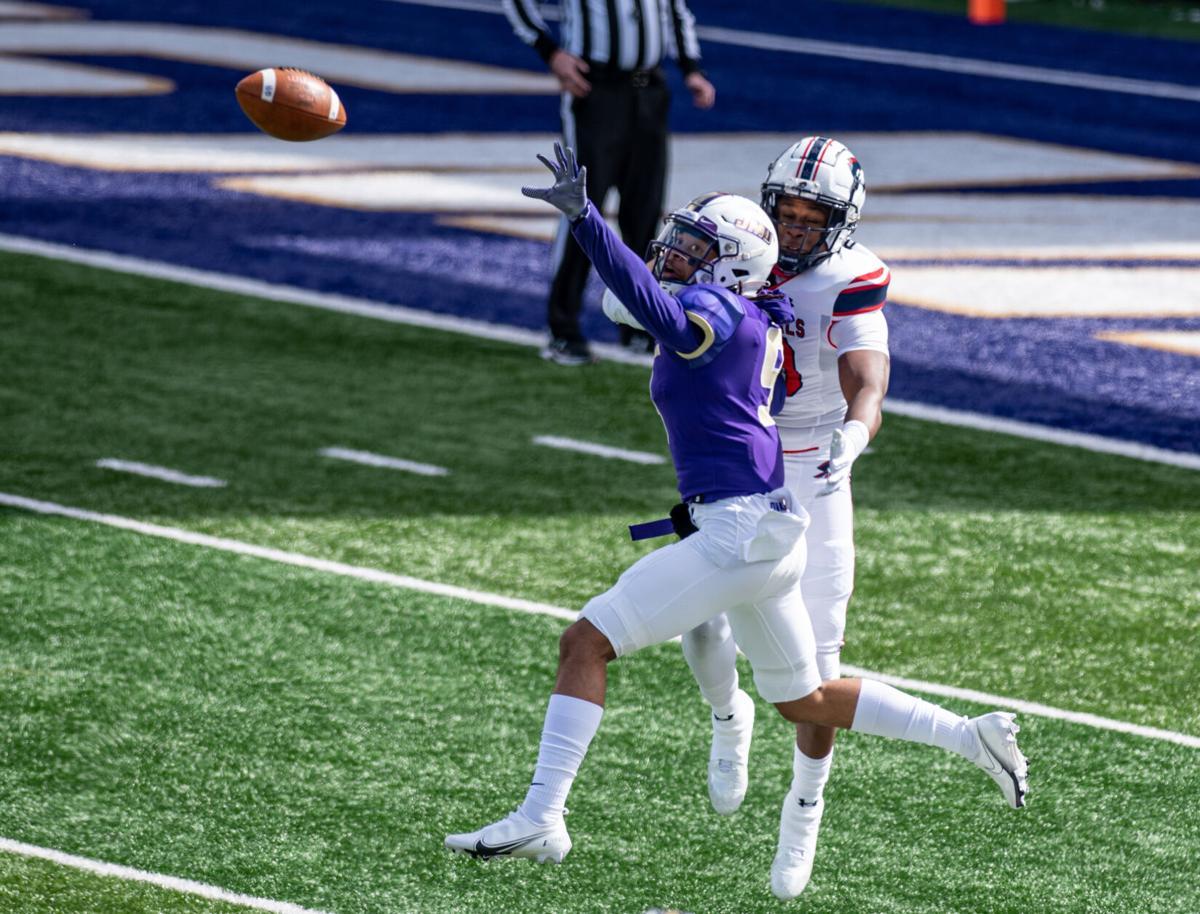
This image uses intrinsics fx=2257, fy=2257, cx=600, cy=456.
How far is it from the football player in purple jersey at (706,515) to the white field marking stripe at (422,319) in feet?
16.4

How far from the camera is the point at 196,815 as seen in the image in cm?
575

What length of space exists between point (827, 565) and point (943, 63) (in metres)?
15.9

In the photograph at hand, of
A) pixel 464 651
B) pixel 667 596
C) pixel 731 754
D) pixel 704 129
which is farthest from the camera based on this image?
pixel 704 129

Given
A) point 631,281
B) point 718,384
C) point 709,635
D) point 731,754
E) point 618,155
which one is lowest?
point 731,754

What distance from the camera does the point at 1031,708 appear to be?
6.73 metres

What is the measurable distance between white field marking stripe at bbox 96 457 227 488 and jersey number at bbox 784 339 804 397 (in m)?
3.74

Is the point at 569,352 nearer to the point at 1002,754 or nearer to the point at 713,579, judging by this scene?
the point at 1002,754

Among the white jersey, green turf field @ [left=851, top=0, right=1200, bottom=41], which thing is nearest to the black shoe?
the white jersey

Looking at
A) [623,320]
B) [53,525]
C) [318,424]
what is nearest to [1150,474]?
[318,424]

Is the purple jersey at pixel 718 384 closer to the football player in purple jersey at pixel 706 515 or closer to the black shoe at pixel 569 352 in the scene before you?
the football player in purple jersey at pixel 706 515

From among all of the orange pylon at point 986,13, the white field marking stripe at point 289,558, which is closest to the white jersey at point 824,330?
the white field marking stripe at point 289,558

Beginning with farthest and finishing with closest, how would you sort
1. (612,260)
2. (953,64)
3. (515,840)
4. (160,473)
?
1. (953,64)
2. (160,473)
3. (515,840)
4. (612,260)

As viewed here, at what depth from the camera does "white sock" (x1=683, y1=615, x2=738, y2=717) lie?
17.5 feet

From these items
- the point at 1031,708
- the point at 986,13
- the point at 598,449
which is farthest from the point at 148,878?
the point at 986,13
